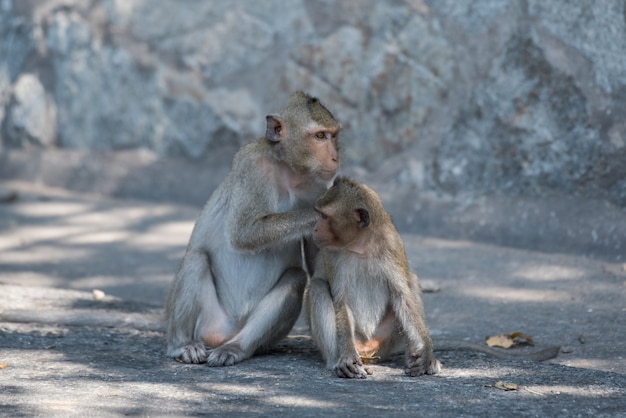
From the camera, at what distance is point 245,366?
5.05 metres

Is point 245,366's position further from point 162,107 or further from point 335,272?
point 162,107

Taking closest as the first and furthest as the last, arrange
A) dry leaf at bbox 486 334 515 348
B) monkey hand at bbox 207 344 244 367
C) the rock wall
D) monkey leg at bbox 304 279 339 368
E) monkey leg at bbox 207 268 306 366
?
monkey leg at bbox 304 279 339 368
monkey hand at bbox 207 344 244 367
monkey leg at bbox 207 268 306 366
dry leaf at bbox 486 334 515 348
the rock wall

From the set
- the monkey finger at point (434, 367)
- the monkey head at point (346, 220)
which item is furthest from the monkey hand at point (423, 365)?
the monkey head at point (346, 220)

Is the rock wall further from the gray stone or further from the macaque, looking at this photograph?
the macaque

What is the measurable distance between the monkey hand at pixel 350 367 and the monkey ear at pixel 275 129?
1.18 meters

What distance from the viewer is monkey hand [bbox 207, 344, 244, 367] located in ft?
16.6

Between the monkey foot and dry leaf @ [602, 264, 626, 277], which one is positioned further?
dry leaf @ [602, 264, 626, 277]

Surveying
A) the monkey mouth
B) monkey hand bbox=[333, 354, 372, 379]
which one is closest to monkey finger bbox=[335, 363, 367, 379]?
monkey hand bbox=[333, 354, 372, 379]

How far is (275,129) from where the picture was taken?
17.5ft

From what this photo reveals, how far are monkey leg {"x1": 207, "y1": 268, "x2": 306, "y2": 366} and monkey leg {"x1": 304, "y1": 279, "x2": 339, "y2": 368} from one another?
18cm

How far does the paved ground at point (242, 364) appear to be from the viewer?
429 centimetres

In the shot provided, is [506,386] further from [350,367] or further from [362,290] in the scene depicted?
[362,290]

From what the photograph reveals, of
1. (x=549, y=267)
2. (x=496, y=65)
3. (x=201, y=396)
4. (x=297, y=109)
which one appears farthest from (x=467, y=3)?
(x=201, y=396)

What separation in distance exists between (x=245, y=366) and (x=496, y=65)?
3.19m
